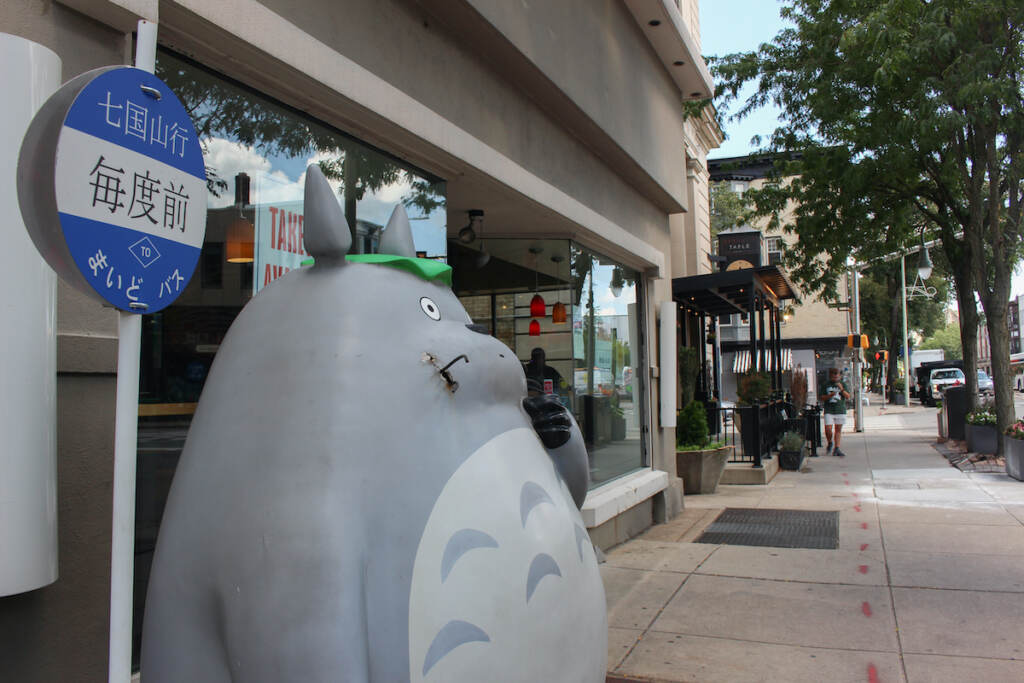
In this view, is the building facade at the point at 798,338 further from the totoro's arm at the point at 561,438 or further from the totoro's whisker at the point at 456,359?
the totoro's whisker at the point at 456,359

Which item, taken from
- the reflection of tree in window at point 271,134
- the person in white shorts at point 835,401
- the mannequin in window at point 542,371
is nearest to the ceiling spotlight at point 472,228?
the mannequin in window at point 542,371

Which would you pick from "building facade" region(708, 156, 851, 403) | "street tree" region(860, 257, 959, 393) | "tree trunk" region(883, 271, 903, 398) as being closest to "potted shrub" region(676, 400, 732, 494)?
"building facade" region(708, 156, 851, 403)

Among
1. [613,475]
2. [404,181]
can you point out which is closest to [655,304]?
[613,475]

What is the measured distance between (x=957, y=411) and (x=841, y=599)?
12978mm

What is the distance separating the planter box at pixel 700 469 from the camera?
1164 centimetres

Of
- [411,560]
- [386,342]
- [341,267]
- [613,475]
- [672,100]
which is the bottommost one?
[613,475]

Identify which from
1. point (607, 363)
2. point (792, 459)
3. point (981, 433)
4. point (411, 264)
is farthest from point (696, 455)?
point (411, 264)

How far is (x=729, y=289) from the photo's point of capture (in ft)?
50.0

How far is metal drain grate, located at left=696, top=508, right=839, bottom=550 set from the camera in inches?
318

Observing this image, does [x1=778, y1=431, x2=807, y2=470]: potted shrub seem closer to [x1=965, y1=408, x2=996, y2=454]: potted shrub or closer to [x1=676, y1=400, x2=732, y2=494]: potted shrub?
[x1=676, y1=400, x2=732, y2=494]: potted shrub

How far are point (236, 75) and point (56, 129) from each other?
228cm

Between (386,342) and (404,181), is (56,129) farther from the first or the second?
(404,181)

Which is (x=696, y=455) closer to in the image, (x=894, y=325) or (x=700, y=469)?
(x=700, y=469)

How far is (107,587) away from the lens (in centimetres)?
276
